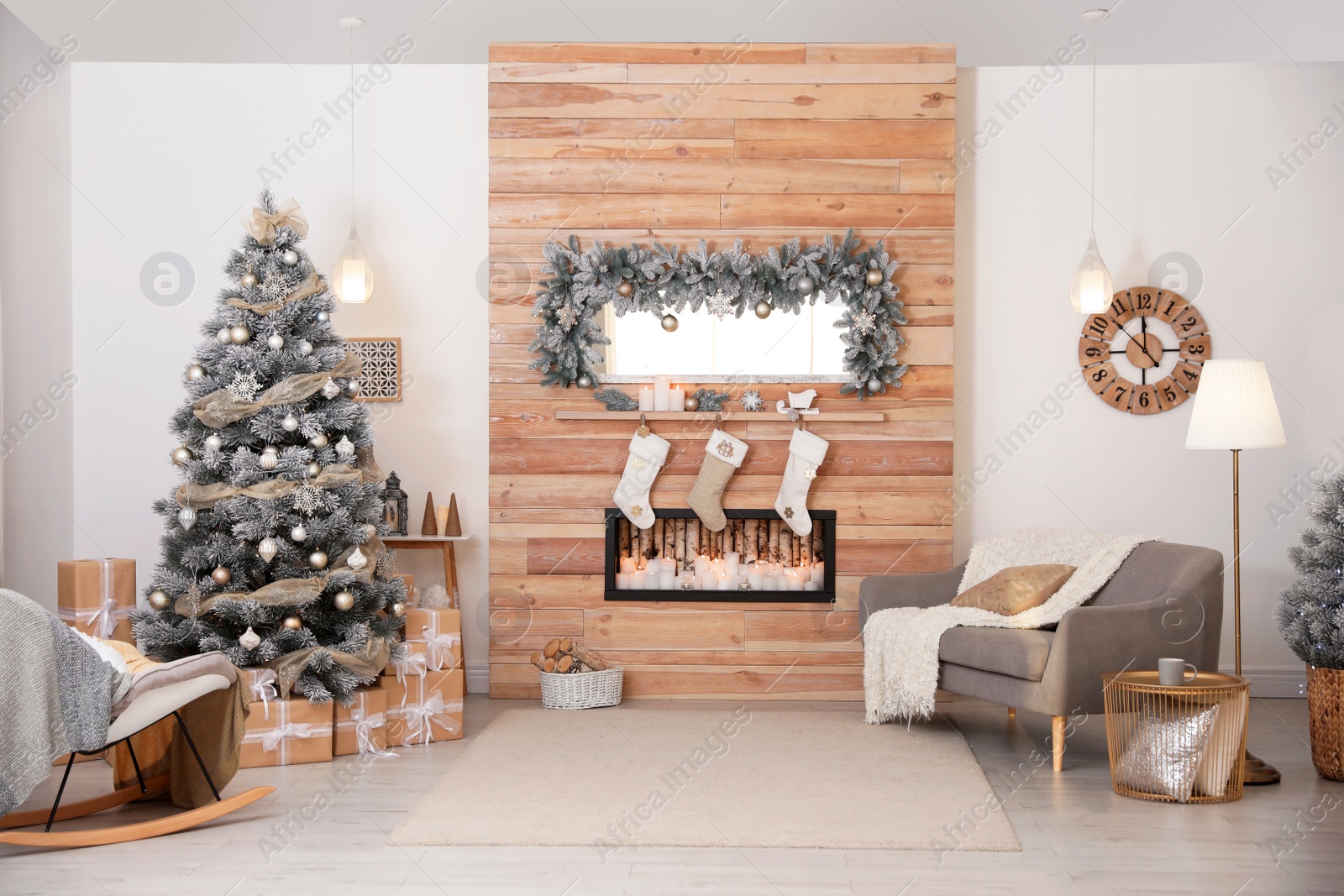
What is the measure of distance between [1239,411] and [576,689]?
2.88 metres

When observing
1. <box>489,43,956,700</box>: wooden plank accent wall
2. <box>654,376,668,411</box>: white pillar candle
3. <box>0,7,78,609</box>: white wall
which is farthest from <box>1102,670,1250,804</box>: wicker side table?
<box>0,7,78,609</box>: white wall

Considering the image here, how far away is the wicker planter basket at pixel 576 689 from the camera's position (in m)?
4.74

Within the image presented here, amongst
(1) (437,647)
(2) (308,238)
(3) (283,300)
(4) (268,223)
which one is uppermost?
(2) (308,238)

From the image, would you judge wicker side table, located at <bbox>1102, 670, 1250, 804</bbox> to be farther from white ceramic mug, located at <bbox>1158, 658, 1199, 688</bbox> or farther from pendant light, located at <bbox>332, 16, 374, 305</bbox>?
pendant light, located at <bbox>332, 16, 374, 305</bbox>

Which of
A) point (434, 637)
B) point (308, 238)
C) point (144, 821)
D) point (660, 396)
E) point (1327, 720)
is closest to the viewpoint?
point (144, 821)

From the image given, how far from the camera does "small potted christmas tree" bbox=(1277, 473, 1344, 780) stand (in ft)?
11.9

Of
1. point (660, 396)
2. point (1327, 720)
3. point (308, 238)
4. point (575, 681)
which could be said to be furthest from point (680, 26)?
point (1327, 720)

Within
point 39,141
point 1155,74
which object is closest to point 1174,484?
point 1155,74

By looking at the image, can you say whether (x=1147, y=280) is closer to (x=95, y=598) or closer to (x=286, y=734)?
(x=286, y=734)

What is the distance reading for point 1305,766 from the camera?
3.81 m

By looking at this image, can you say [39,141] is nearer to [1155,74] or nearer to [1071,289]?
[1071,289]

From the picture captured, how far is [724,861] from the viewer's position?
2822 mm

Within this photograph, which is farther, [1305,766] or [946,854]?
[1305,766]

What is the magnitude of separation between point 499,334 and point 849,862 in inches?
121
